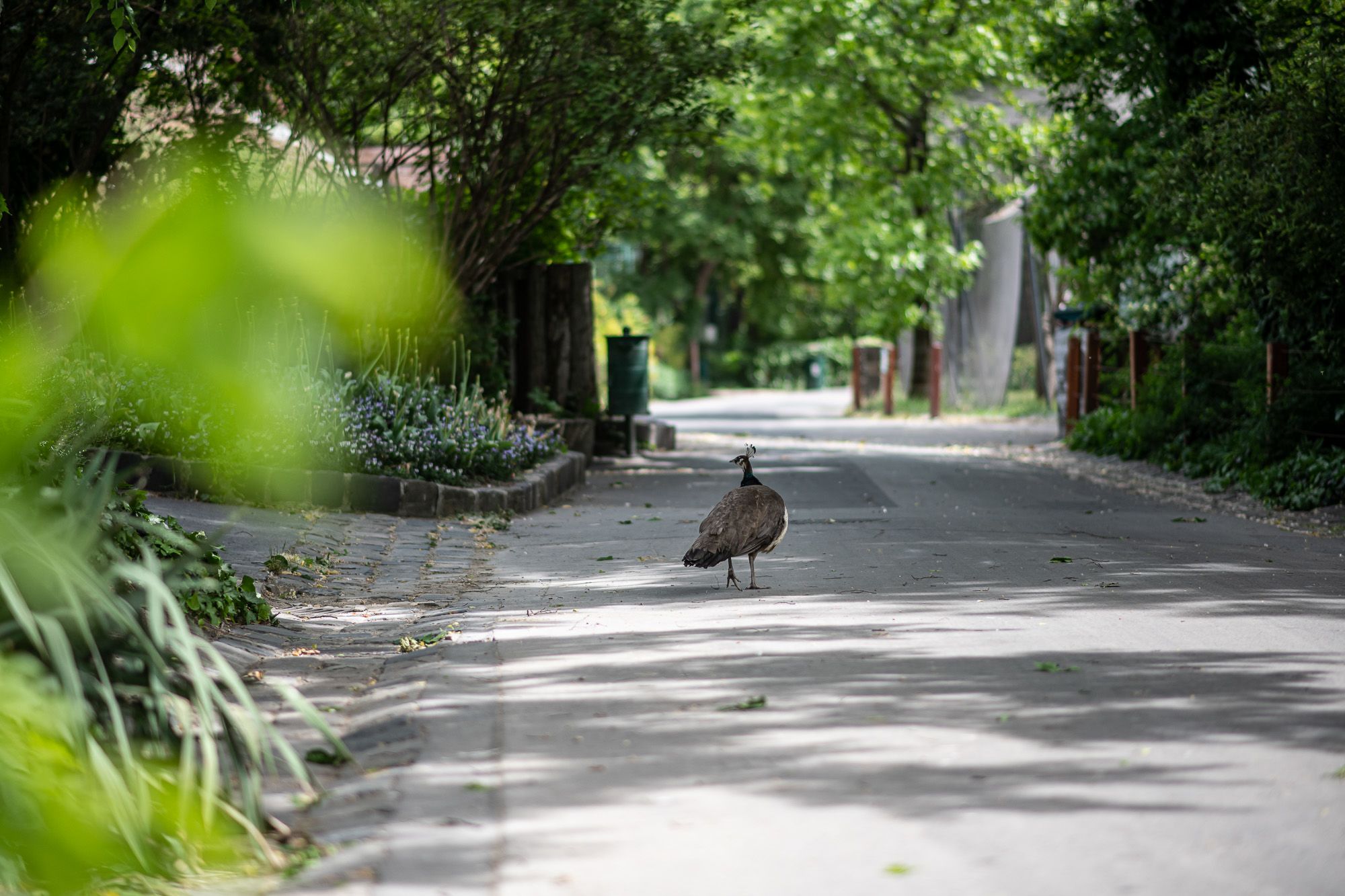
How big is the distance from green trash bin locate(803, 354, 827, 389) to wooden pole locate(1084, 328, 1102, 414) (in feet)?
122

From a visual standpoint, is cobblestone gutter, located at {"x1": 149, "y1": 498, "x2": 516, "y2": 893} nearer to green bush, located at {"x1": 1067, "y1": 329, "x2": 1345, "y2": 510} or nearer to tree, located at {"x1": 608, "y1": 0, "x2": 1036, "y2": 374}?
green bush, located at {"x1": 1067, "y1": 329, "x2": 1345, "y2": 510}

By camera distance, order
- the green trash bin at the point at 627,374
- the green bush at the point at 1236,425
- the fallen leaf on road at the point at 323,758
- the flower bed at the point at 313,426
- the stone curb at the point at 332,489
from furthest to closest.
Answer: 1. the green trash bin at the point at 627,374
2. the green bush at the point at 1236,425
3. the flower bed at the point at 313,426
4. the stone curb at the point at 332,489
5. the fallen leaf on road at the point at 323,758

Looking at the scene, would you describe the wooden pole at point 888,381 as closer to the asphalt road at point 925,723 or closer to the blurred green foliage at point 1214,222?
the blurred green foliage at point 1214,222

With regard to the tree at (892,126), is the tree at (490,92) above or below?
below

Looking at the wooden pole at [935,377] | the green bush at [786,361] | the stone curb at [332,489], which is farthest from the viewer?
the green bush at [786,361]

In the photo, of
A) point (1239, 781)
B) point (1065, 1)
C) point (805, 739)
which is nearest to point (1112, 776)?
point (1239, 781)

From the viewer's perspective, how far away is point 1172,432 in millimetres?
18219

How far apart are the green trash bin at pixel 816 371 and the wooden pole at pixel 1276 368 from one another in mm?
43992

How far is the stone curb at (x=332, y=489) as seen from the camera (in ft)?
39.7

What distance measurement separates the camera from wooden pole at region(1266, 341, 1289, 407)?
1566cm

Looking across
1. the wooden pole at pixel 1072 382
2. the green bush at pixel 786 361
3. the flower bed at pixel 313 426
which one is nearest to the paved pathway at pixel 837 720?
the flower bed at pixel 313 426

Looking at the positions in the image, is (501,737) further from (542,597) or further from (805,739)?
(542,597)

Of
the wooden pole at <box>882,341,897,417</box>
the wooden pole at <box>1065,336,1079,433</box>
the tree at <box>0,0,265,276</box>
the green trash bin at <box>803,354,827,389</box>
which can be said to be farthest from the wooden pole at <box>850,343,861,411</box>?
the green trash bin at <box>803,354,827,389</box>

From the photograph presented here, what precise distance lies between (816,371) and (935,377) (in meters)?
28.2
